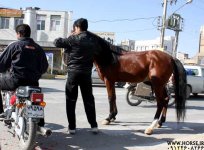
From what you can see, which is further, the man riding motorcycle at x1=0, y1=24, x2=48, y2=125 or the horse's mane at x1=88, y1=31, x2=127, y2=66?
the horse's mane at x1=88, y1=31, x2=127, y2=66

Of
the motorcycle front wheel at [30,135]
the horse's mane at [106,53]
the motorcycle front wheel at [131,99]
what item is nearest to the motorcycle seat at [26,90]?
the motorcycle front wheel at [30,135]

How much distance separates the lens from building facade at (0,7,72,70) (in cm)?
5509

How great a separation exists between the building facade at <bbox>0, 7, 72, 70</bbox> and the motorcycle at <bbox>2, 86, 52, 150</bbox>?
161 ft

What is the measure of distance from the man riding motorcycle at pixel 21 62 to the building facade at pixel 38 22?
160ft

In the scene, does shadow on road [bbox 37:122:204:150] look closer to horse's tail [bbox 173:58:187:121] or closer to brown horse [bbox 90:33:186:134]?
brown horse [bbox 90:33:186:134]

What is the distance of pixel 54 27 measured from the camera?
5634 centimetres

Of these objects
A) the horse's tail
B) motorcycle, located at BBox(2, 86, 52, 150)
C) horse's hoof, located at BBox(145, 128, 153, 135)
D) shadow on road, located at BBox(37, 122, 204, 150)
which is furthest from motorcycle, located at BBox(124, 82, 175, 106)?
motorcycle, located at BBox(2, 86, 52, 150)

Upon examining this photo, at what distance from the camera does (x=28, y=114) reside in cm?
595

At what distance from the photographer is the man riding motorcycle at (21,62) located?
654 cm

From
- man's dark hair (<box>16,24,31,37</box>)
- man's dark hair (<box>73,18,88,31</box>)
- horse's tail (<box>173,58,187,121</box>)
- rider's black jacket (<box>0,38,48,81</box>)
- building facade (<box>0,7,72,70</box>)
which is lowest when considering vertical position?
horse's tail (<box>173,58,187,121</box>)

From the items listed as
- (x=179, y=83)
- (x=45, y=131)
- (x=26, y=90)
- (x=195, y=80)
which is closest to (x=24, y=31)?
(x=26, y=90)

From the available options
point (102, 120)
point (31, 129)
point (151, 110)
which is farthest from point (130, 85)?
point (31, 129)

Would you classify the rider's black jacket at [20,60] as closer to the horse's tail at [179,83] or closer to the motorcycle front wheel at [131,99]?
the horse's tail at [179,83]

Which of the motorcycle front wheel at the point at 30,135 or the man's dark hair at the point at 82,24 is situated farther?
the man's dark hair at the point at 82,24
